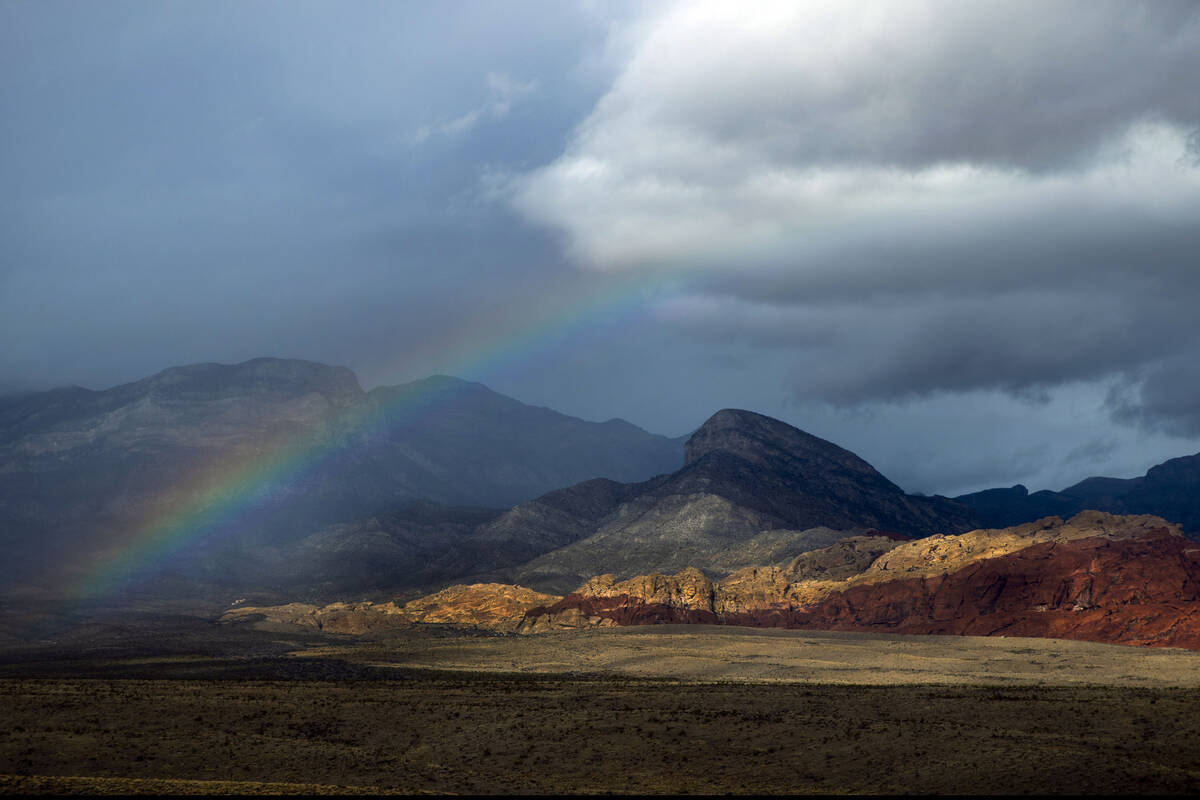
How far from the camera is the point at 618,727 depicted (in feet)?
171

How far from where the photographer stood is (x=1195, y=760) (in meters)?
41.8

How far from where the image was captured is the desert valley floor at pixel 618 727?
1617 inches

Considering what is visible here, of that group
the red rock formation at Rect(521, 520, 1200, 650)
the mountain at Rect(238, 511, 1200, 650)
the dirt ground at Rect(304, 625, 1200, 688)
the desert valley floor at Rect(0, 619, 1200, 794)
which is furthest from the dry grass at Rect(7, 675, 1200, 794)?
the mountain at Rect(238, 511, 1200, 650)

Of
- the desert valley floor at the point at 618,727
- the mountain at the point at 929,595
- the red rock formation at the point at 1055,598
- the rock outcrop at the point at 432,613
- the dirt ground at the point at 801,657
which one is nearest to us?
the desert valley floor at the point at 618,727

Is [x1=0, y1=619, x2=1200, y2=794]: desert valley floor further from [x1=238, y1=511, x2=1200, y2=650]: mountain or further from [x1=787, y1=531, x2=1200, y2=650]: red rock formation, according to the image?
[x1=238, y1=511, x2=1200, y2=650]: mountain

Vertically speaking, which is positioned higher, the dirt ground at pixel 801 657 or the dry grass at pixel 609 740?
the dry grass at pixel 609 740

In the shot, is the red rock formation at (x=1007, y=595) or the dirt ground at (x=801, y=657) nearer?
the dirt ground at (x=801, y=657)

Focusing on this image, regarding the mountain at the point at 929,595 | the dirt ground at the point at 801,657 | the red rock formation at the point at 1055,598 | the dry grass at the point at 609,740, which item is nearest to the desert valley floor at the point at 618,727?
the dry grass at the point at 609,740

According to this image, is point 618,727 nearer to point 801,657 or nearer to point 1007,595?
point 801,657

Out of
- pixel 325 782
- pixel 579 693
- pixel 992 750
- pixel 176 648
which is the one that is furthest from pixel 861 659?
pixel 176 648

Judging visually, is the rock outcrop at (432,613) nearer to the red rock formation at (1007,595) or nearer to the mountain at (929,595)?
the mountain at (929,595)

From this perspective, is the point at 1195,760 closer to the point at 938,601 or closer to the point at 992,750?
the point at 992,750

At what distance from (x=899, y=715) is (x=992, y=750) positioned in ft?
35.0

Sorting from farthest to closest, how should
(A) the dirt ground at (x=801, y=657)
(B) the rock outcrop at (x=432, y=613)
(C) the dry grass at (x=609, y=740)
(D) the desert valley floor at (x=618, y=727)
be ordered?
(B) the rock outcrop at (x=432, y=613) → (A) the dirt ground at (x=801, y=657) → (D) the desert valley floor at (x=618, y=727) → (C) the dry grass at (x=609, y=740)
